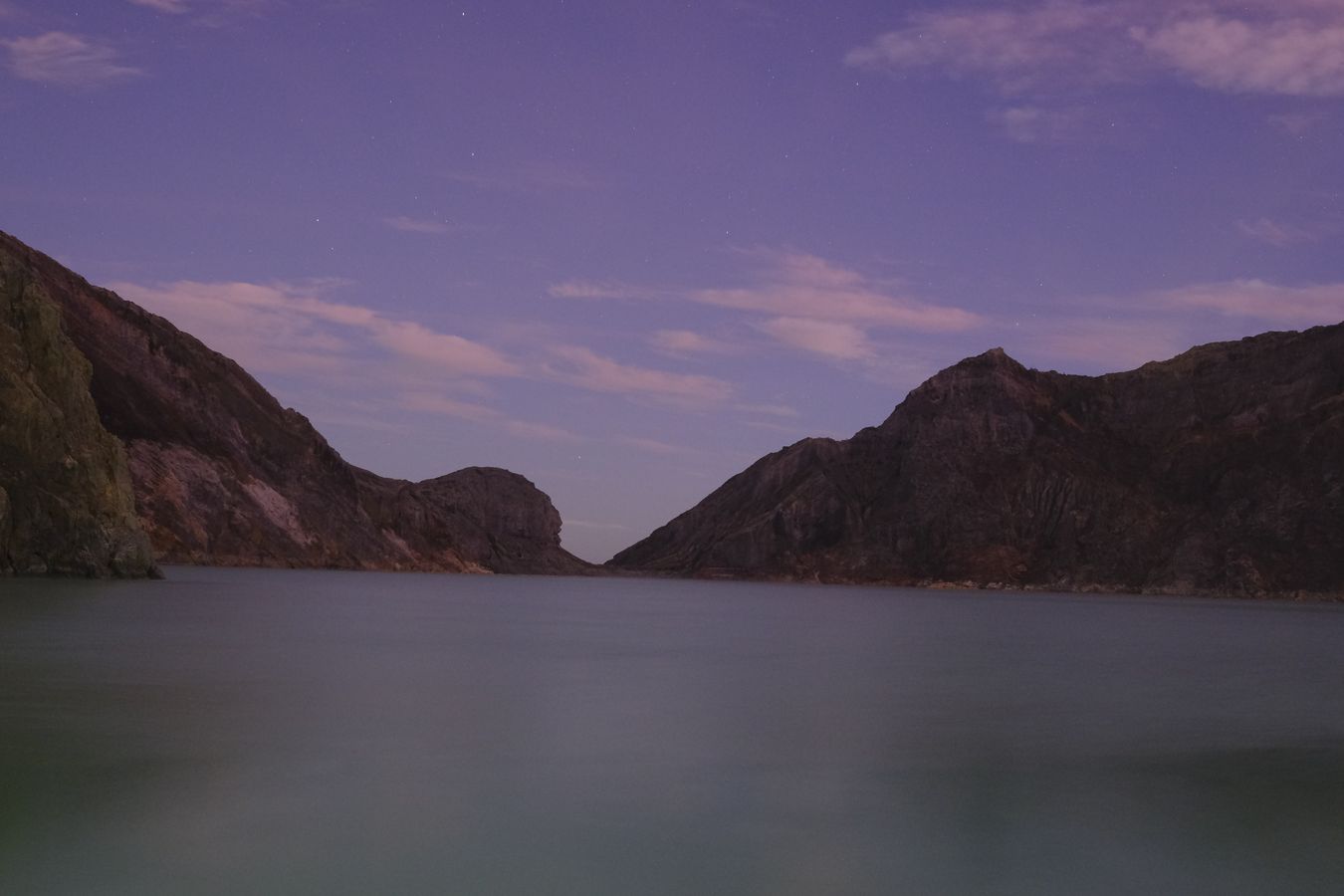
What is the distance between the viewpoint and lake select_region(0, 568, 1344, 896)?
12.2 m

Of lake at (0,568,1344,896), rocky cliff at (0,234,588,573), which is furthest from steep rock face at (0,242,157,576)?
rocky cliff at (0,234,588,573)

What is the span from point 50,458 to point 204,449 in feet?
296

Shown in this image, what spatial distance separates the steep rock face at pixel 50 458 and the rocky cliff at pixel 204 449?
62967mm

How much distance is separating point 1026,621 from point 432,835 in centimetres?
7744

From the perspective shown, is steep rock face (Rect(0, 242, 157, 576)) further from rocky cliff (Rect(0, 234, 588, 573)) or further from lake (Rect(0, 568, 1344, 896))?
rocky cliff (Rect(0, 234, 588, 573))

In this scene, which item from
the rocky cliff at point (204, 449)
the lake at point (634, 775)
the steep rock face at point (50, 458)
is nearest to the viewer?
the lake at point (634, 775)

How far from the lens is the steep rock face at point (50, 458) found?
66.4 metres

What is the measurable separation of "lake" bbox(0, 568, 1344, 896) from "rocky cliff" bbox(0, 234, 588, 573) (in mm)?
108942

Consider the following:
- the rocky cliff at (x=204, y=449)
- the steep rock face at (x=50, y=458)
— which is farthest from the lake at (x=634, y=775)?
the rocky cliff at (x=204, y=449)

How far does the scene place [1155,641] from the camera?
62031mm

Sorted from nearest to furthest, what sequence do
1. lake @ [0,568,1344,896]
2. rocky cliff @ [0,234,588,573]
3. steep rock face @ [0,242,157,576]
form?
lake @ [0,568,1344,896], steep rock face @ [0,242,157,576], rocky cliff @ [0,234,588,573]

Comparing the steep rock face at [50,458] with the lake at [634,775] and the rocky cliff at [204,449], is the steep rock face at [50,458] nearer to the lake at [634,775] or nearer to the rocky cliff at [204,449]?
the lake at [634,775]

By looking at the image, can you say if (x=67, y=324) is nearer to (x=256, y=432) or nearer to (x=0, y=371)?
(x=256, y=432)

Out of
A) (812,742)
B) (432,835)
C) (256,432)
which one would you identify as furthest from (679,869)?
(256,432)
